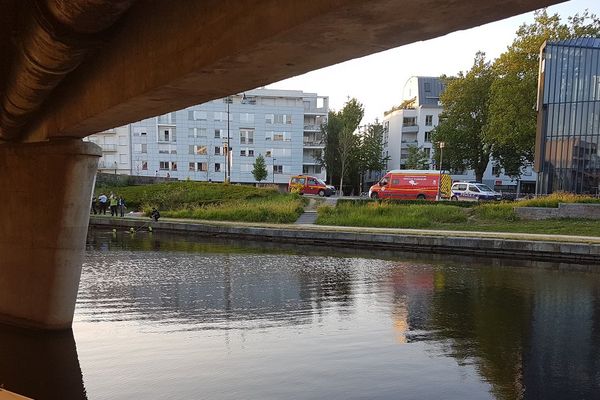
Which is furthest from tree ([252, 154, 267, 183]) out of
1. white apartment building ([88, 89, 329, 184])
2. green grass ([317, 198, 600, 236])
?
green grass ([317, 198, 600, 236])

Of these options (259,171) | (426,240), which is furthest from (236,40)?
(259,171)

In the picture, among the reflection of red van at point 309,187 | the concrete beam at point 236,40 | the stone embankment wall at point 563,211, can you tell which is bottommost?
the stone embankment wall at point 563,211

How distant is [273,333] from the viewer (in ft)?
31.4

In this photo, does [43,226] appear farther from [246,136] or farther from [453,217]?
[246,136]

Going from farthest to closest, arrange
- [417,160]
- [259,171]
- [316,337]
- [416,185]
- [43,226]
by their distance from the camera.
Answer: [417,160] < [259,171] < [416,185] < [316,337] < [43,226]


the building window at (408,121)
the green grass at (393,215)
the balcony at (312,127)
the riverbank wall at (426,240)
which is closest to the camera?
the riverbank wall at (426,240)

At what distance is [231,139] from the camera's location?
68.2 m

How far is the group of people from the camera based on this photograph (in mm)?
31359

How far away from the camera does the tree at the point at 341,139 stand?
187 ft

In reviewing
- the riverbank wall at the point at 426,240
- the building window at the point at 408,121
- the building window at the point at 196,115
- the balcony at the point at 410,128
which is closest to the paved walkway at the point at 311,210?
the riverbank wall at the point at 426,240

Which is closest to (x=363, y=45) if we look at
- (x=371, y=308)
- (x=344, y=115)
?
(x=371, y=308)

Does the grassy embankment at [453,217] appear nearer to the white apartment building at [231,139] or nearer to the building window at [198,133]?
the white apartment building at [231,139]

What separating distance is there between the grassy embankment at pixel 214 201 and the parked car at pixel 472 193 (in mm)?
16117

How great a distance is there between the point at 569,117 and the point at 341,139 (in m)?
24.8
